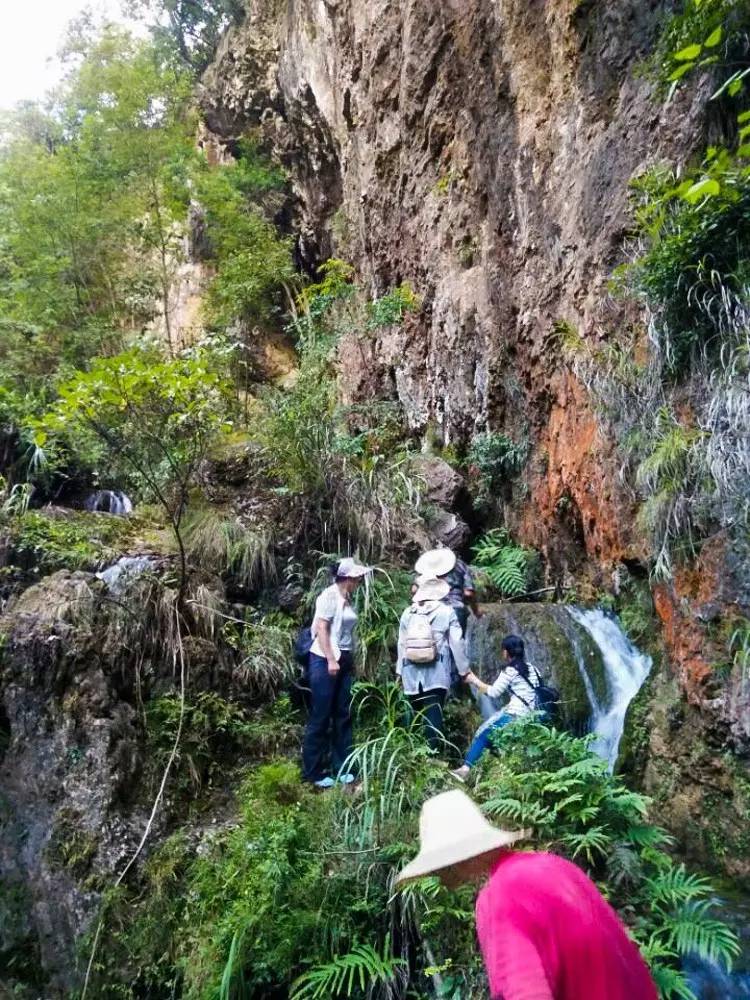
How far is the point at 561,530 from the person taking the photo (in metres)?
7.70

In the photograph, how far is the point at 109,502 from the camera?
419 inches

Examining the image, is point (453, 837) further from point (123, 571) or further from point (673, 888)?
point (123, 571)

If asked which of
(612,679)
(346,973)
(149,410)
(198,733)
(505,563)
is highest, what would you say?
(149,410)

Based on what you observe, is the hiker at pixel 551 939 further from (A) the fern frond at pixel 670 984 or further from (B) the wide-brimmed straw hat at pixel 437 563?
(B) the wide-brimmed straw hat at pixel 437 563

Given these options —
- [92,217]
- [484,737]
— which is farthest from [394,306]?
[484,737]

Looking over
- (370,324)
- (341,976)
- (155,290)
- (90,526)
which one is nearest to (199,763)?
(341,976)

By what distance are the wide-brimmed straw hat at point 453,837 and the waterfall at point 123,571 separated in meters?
4.87

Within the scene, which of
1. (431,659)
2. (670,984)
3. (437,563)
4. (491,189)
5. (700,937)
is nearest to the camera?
(670,984)

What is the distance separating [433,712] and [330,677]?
0.87m

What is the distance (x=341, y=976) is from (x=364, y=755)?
4.65 ft

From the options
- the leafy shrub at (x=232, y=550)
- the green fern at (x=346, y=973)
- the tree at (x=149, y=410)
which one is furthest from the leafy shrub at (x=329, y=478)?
the green fern at (x=346, y=973)

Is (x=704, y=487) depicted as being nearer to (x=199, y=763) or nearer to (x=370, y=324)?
(x=199, y=763)

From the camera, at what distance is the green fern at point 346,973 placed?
373 cm

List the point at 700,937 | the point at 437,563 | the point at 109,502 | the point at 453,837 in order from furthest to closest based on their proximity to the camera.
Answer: the point at 109,502 → the point at 437,563 → the point at 700,937 → the point at 453,837
